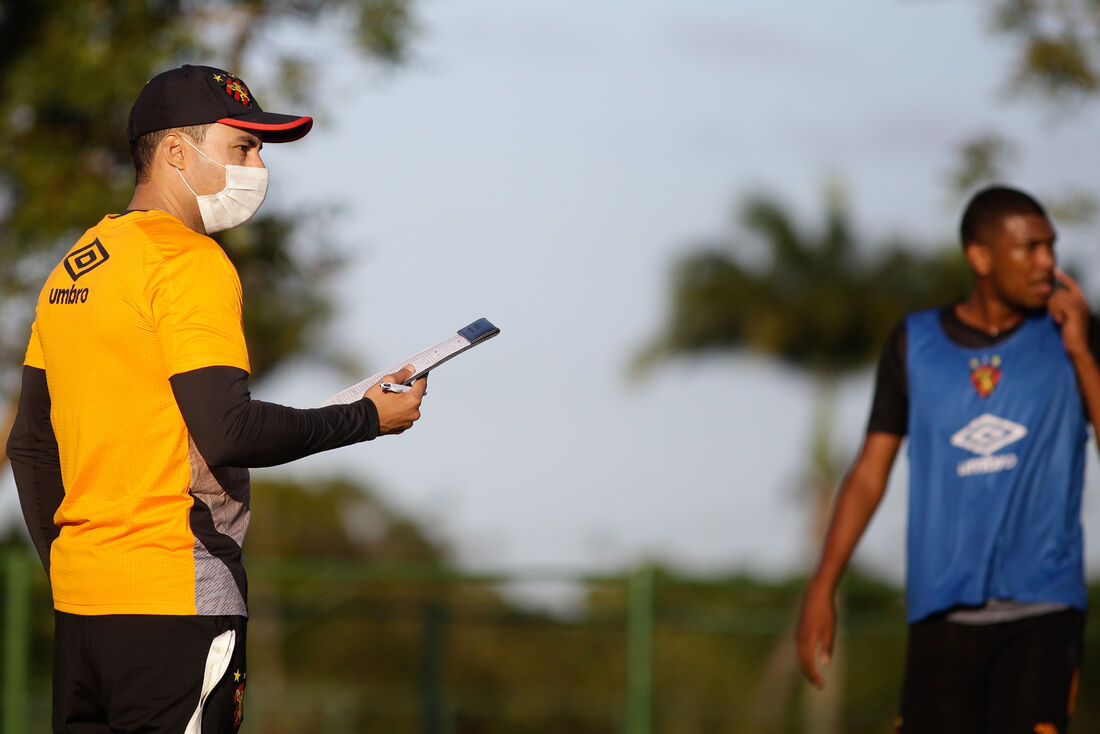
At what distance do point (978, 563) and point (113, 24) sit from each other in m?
7.71

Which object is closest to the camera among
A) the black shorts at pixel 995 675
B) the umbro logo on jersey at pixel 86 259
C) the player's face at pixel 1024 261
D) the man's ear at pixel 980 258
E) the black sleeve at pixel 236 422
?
the black sleeve at pixel 236 422

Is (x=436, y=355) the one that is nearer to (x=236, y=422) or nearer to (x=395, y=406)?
(x=395, y=406)

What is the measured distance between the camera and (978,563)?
400cm

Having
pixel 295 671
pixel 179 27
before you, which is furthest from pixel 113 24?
pixel 295 671

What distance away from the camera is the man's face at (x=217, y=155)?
9.52ft

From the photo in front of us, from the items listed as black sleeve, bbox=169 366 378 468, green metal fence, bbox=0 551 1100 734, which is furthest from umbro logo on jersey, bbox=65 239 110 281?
green metal fence, bbox=0 551 1100 734

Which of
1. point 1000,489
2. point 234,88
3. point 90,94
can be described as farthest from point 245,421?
point 90,94

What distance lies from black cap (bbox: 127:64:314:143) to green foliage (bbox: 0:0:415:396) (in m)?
6.51

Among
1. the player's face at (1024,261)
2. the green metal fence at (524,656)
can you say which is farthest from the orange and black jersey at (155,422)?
the green metal fence at (524,656)

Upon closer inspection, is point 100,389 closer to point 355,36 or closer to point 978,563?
point 978,563

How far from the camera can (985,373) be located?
4.16 meters

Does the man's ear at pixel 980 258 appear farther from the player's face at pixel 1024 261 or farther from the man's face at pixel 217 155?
the man's face at pixel 217 155

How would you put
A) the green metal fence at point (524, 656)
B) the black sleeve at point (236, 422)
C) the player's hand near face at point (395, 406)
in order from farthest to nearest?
the green metal fence at point (524, 656) → the player's hand near face at point (395, 406) → the black sleeve at point (236, 422)

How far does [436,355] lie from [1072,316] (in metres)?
2.10
